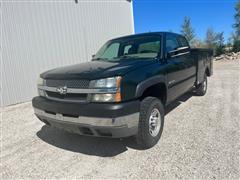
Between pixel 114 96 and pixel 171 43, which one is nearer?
pixel 114 96

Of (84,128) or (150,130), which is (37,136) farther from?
(150,130)

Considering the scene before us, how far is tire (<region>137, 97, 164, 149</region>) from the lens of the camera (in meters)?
3.02

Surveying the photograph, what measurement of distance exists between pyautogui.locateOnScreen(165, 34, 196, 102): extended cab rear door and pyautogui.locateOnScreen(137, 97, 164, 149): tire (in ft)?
2.07

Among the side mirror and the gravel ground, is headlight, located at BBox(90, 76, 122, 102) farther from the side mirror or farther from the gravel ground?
the side mirror

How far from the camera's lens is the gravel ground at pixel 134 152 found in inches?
108

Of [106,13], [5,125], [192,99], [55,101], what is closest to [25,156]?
[55,101]

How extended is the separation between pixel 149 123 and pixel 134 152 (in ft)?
1.68

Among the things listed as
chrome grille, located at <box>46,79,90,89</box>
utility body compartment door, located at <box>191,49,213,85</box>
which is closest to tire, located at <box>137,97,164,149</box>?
chrome grille, located at <box>46,79,90,89</box>

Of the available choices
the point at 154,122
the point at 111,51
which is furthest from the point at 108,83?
the point at 111,51

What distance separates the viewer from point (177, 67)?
422cm

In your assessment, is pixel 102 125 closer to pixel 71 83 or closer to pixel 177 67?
pixel 71 83

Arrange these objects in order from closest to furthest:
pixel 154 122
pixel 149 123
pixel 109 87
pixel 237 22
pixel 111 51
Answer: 1. pixel 109 87
2. pixel 149 123
3. pixel 154 122
4. pixel 111 51
5. pixel 237 22

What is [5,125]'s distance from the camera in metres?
5.00

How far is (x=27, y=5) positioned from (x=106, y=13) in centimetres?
451
